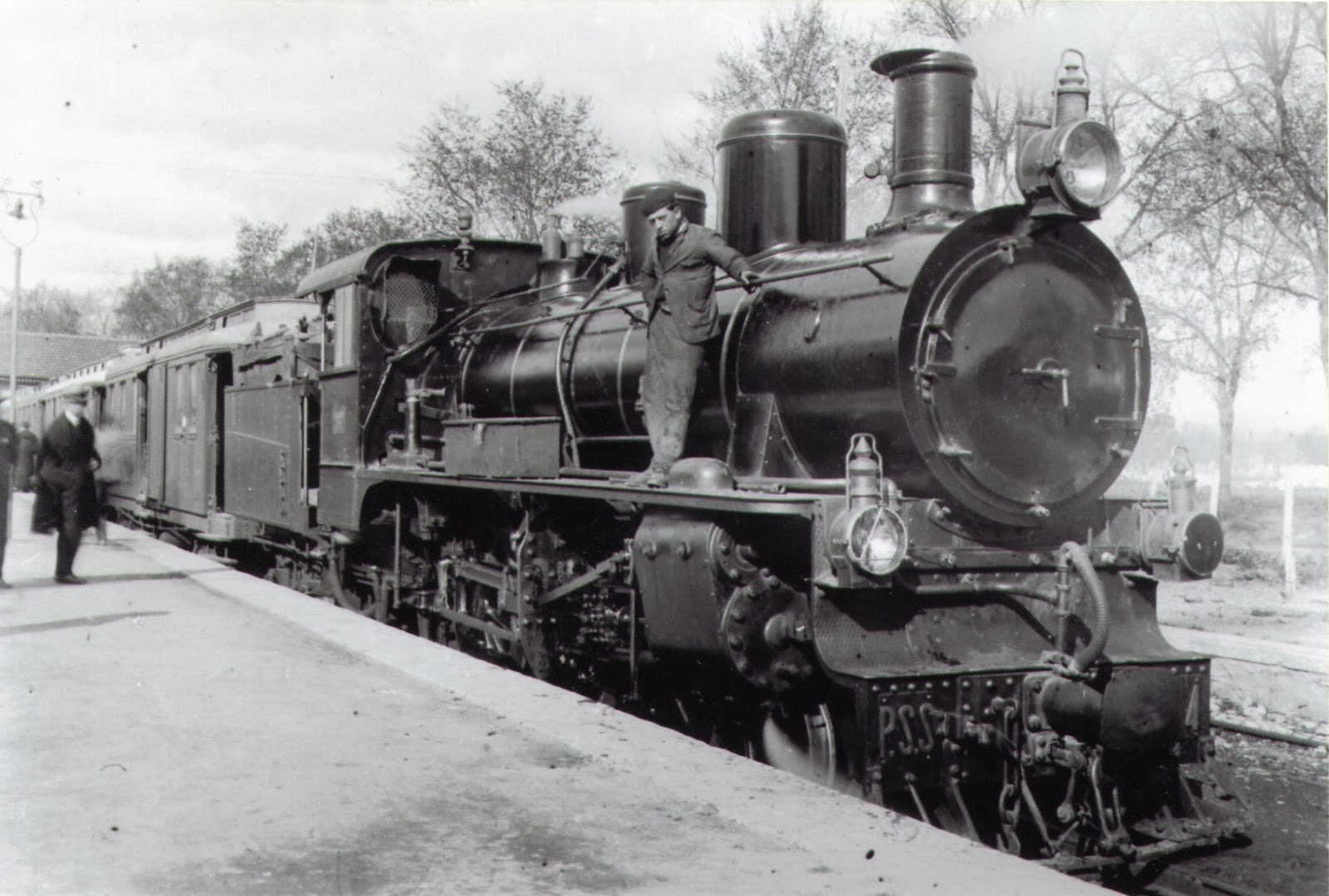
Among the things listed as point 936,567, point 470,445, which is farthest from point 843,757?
point 470,445

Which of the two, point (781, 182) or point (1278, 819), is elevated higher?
point (781, 182)

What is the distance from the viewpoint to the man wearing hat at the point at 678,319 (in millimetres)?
5363

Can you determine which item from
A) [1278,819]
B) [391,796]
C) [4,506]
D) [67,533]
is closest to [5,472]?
[4,506]

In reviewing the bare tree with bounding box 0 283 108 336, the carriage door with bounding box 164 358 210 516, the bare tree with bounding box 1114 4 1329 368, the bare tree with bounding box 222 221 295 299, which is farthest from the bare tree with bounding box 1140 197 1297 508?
the bare tree with bounding box 0 283 108 336

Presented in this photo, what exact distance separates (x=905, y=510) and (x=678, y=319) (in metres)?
1.37

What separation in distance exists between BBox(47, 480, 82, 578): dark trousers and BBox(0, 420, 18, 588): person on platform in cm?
36

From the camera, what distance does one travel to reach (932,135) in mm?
5480

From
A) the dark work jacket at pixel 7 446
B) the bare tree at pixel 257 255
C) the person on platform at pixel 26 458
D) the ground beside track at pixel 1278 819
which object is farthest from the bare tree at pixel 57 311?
the ground beside track at pixel 1278 819

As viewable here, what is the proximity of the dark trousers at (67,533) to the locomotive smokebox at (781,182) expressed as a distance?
5.85m

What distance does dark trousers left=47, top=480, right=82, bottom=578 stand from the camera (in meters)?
9.12

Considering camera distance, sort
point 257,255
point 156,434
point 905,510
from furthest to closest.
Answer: point 257,255
point 156,434
point 905,510

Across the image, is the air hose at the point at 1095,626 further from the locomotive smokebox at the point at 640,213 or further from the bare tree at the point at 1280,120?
the bare tree at the point at 1280,120

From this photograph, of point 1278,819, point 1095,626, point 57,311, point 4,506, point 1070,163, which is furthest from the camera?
point 57,311

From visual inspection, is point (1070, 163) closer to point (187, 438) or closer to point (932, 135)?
point (932, 135)
